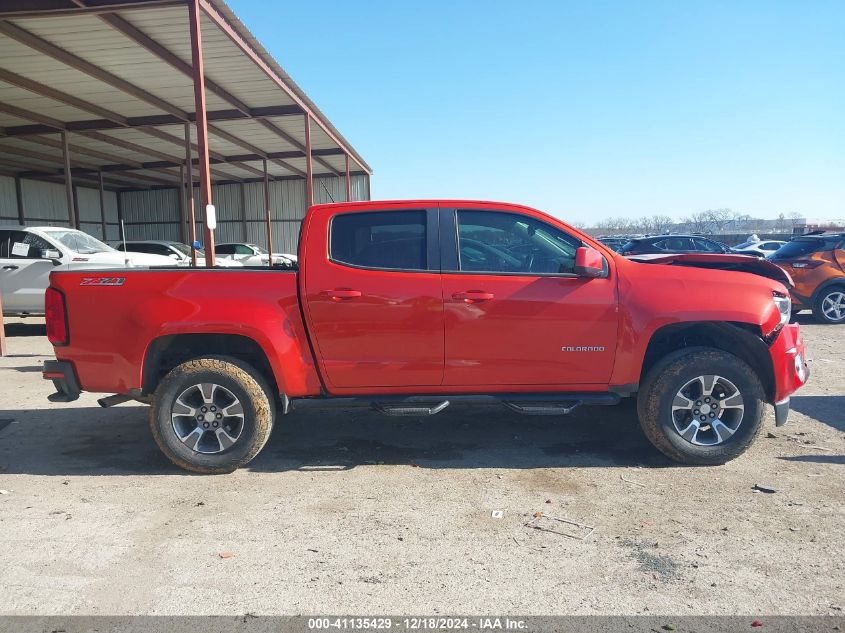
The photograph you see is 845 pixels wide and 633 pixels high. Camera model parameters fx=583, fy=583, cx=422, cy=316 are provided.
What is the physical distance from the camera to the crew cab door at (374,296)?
429 centimetres

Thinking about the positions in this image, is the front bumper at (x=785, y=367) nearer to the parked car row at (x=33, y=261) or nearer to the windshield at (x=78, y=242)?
the parked car row at (x=33, y=261)

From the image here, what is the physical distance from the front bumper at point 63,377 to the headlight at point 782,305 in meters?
5.29

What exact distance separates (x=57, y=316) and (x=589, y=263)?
156 inches

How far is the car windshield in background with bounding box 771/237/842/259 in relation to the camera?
11.0m

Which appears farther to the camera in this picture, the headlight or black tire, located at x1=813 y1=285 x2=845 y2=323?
black tire, located at x1=813 y1=285 x2=845 y2=323

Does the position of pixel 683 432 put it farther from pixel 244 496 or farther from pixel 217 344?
pixel 217 344

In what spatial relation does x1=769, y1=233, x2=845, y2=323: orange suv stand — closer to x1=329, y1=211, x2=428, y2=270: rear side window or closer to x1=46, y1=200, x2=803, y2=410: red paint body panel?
x1=46, y1=200, x2=803, y2=410: red paint body panel

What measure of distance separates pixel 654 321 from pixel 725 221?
8238 centimetres

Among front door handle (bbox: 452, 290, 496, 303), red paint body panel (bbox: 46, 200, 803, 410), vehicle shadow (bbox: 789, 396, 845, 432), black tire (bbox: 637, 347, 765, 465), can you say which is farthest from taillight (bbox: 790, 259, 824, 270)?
front door handle (bbox: 452, 290, 496, 303)

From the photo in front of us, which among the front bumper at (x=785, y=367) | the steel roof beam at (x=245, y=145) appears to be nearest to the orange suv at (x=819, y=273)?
the front bumper at (x=785, y=367)

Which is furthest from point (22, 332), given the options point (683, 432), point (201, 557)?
point (683, 432)

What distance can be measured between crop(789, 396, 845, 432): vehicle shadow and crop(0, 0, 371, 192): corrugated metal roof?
398 inches

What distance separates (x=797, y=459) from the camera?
4516 millimetres

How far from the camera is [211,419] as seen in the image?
14.4ft
